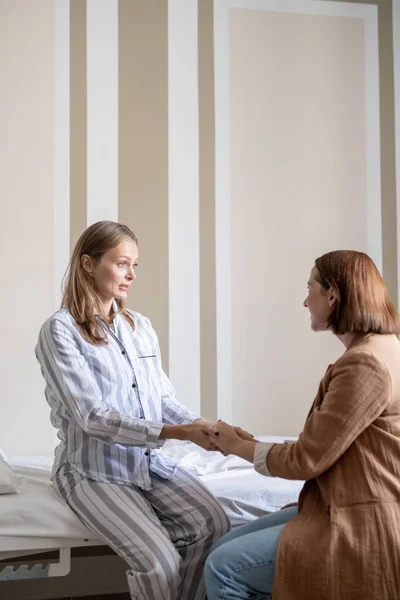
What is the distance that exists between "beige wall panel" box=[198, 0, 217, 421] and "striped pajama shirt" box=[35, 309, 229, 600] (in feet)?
3.89

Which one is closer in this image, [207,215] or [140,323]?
[140,323]

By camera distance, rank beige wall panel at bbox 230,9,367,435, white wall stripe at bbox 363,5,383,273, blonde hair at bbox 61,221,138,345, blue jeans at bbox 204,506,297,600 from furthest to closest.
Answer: white wall stripe at bbox 363,5,383,273 → beige wall panel at bbox 230,9,367,435 → blonde hair at bbox 61,221,138,345 → blue jeans at bbox 204,506,297,600

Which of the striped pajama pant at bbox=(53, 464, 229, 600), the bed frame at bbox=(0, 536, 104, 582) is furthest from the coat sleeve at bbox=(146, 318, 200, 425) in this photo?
the bed frame at bbox=(0, 536, 104, 582)

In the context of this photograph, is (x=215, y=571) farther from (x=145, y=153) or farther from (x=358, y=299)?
(x=145, y=153)

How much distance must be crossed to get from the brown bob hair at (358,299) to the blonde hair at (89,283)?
2.32 ft

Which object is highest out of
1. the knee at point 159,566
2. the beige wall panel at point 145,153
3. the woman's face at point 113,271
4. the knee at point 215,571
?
the beige wall panel at point 145,153

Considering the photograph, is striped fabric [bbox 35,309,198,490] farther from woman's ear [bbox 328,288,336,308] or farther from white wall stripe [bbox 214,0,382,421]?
white wall stripe [bbox 214,0,382,421]

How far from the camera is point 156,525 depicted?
1690 mm

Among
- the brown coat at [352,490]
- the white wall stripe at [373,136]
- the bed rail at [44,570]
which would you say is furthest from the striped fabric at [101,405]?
the white wall stripe at [373,136]

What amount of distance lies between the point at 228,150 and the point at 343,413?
2080 mm

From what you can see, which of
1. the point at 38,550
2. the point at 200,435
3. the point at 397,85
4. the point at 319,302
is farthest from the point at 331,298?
the point at 397,85

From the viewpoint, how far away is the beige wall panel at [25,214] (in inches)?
117

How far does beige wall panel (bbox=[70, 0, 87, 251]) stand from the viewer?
3055mm

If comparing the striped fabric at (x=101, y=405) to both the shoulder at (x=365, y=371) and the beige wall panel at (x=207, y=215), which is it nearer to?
the shoulder at (x=365, y=371)
